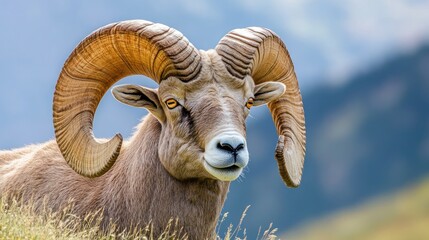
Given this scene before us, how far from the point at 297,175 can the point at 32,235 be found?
4411 mm

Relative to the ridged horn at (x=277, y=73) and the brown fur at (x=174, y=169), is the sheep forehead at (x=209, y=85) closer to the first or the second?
the brown fur at (x=174, y=169)

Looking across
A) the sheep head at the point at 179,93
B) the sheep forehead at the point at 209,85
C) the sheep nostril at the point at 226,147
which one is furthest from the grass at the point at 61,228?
the sheep forehead at the point at 209,85

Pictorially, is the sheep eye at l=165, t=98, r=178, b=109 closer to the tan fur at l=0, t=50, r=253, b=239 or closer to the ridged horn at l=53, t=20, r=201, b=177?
the tan fur at l=0, t=50, r=253, b=239

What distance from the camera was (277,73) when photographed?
48.3 ft

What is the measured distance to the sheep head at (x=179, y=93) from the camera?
41.0 ft

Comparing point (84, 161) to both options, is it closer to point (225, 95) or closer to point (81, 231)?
point (81, 231)

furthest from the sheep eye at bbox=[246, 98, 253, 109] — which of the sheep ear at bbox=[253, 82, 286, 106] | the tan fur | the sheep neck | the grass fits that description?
the grass

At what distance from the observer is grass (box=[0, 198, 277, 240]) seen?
11.2m

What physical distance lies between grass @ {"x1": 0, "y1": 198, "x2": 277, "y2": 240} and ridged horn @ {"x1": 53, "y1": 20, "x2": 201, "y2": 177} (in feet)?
2.19

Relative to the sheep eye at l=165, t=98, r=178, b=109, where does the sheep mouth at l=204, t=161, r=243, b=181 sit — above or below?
below

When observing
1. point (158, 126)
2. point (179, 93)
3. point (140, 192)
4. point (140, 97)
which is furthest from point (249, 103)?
point (140, 192)

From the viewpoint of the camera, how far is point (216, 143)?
12.1m

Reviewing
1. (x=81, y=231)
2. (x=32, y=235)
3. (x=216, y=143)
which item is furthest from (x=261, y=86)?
(x=32, y=235)

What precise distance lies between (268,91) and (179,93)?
1.53 metres
